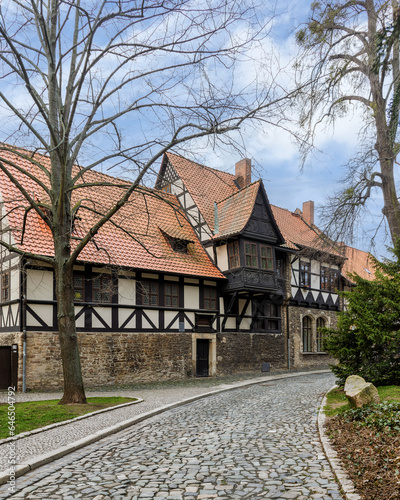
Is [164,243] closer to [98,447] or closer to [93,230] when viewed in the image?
[93,230]

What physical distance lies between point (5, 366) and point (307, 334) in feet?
60.8

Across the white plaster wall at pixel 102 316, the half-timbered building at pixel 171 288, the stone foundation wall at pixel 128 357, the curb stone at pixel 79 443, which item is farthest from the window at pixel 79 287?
the curb stone at pixel 79 443

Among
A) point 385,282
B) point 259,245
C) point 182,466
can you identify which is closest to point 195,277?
point 259,245

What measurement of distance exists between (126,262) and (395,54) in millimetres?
12273

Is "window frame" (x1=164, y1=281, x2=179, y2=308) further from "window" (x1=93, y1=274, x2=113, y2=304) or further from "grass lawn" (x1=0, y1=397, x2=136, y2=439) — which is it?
"grass lawn" (x1=0, y1=397, x2=136, y2=439)

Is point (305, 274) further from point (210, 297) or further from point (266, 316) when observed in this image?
point (210, 297)

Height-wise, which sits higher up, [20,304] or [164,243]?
[164,243]

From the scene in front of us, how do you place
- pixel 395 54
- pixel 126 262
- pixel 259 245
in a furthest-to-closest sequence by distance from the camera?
pixel 259 245
pixel 126 262
pixel 395 54

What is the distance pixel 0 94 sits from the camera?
1142cm

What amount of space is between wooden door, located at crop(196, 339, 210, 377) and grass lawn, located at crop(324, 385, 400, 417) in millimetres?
10029

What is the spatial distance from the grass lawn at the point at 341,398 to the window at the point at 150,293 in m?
9.41

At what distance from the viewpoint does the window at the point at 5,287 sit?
17703mm

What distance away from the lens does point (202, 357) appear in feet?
74.2

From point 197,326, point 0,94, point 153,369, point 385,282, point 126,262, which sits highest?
point 0,94
